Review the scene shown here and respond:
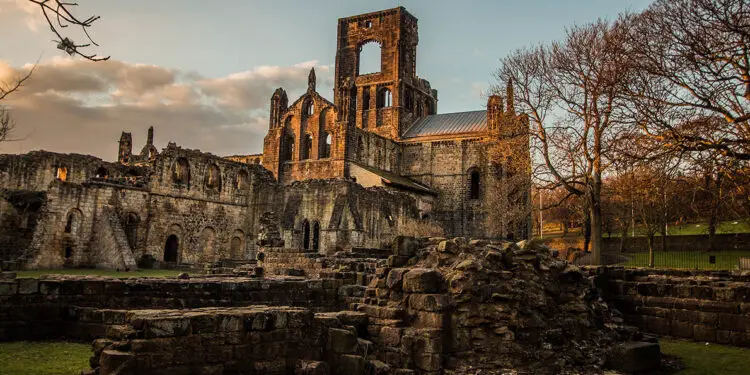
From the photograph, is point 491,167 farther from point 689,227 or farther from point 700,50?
point 700,50

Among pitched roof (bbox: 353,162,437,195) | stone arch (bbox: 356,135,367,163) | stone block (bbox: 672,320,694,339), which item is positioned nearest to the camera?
stone block (bbox: 672,320,694,339)

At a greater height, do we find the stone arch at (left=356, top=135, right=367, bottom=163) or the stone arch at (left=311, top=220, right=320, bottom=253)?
the stone arch at (left=356, top=135, right=367, bottom=163)

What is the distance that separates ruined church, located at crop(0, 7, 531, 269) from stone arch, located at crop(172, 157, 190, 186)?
0.07 m

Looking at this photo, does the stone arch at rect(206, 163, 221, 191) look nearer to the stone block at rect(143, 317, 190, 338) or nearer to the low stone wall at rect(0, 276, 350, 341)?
the low stone wall at rect(0, 276, 350, 341)

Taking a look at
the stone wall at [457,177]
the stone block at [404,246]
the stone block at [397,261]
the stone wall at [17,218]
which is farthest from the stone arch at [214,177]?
the stone block at [397,261]

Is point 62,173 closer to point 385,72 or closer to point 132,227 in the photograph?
point 132,227

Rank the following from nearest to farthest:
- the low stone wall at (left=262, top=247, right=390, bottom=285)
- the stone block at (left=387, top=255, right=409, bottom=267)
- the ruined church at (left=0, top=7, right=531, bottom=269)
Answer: the stone block at (left=387, top=255, right=409, bottom=267) → the low stone wall at (left=262, top=247, right=390, bottom=285) → the ruined church at (left=0, top=7, right=531, bottom=269)

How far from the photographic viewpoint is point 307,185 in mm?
35156

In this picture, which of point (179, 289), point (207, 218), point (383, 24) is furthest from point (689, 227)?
point (179, 289)

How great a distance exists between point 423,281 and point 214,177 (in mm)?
27480

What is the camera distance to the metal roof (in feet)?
172

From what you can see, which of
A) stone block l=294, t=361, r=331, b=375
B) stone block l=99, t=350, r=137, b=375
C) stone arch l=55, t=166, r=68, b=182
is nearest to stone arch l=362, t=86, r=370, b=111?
stone arch l=55, t=166, r=68, b=182

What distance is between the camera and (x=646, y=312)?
1416cm

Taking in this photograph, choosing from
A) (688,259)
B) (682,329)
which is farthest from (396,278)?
(688,259)
